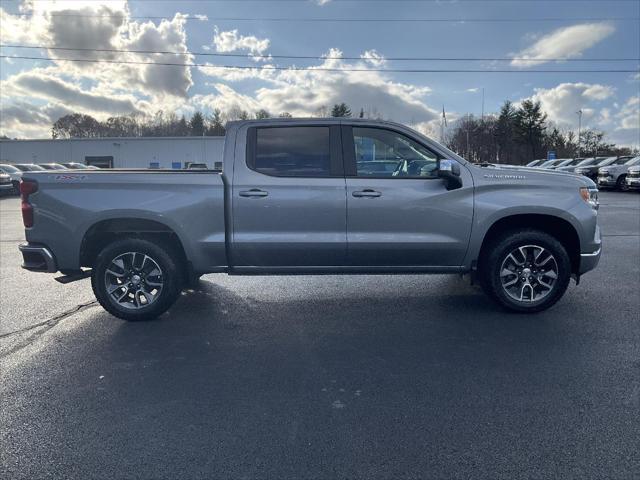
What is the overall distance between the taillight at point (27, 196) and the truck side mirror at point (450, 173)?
4.01 meters

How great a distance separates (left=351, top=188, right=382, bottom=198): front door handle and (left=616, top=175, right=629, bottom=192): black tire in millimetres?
24097

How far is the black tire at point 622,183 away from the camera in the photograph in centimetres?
2382

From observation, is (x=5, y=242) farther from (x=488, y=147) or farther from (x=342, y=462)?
(x=488, y=147)

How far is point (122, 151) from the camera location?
4966cm

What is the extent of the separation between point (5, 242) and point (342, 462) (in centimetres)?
1006

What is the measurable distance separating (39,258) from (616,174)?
87.8ft

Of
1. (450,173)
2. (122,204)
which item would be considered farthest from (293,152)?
(122,204)

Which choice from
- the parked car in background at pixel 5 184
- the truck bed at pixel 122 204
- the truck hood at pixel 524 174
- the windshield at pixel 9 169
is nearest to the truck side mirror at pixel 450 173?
the truck hood at pixel 524 174

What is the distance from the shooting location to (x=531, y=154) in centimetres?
6888

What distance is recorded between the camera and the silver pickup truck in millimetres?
4684

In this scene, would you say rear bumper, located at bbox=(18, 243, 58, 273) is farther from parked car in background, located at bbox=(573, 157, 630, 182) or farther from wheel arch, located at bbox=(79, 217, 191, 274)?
parked car in background, located at bbox=(573, 157, 630, 182)

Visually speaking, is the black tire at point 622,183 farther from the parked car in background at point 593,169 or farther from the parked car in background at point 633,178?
the parked car in background at point 593,169

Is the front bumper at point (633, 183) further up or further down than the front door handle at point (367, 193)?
further up

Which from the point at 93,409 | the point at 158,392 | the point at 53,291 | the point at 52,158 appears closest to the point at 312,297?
the point at 158,392
